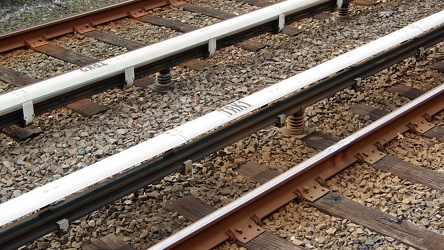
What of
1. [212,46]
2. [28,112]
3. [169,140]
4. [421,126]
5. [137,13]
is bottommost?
[137,13]

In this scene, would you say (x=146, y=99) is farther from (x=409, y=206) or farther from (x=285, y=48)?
(x=409, y=206)

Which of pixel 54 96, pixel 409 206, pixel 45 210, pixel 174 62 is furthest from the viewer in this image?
pixel 174 62

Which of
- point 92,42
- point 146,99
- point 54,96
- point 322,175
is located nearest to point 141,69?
point 146,99

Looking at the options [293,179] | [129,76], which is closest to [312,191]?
[293,179]

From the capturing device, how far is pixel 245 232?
516 cm

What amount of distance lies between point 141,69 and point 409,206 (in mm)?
2982

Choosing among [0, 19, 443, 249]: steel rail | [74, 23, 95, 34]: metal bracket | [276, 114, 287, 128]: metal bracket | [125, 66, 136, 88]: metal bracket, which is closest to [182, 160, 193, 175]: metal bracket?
[0, 19, 443, 249]: steel rail

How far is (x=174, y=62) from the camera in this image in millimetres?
7699

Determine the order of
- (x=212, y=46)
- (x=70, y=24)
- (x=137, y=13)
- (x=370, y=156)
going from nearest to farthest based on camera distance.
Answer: (x=370, y=156)
(x=212, y=46)
(x=70, y=24)
(x=137, y=13)

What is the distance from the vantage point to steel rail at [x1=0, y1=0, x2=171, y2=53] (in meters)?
8.50

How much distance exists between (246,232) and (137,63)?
2.62 metres

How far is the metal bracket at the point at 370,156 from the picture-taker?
607 centimetres

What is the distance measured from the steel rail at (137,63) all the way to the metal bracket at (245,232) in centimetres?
220

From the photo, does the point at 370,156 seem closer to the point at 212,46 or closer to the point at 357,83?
the point at 357,83
